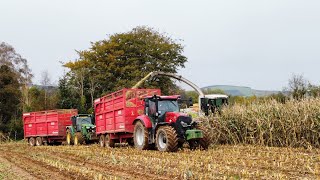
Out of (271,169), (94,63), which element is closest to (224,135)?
(271,169)

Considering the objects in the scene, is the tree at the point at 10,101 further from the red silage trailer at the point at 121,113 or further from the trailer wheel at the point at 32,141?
the red silage trailer at the point at 121,113

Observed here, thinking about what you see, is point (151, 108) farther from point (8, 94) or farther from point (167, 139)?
point (8, 94)

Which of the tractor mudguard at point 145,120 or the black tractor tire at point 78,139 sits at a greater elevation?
the tractor mudguard at point 145,120

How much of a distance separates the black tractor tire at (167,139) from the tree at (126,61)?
22.3m

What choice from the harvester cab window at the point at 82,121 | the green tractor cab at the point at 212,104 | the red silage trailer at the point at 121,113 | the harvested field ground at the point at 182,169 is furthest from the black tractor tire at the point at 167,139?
the harvester cab window at the point at 82,121

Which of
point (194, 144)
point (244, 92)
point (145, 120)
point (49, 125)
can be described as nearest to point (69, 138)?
point (49, 125)

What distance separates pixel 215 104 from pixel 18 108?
27.1m

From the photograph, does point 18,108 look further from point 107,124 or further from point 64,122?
point 107,124

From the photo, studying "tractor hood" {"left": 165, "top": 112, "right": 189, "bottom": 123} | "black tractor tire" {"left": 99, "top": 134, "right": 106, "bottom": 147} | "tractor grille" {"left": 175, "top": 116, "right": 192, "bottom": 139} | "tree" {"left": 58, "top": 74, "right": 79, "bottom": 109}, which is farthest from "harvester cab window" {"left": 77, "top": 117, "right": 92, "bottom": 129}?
"tree" {"left": 58, "top": 74, "right": 79, "bottom": 109}

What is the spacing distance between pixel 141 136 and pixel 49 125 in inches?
453

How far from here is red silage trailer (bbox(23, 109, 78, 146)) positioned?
25109 millimetres

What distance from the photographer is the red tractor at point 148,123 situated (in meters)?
14.4

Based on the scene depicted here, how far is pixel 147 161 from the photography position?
36.9ft

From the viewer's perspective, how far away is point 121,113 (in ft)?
56.7
